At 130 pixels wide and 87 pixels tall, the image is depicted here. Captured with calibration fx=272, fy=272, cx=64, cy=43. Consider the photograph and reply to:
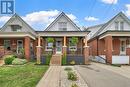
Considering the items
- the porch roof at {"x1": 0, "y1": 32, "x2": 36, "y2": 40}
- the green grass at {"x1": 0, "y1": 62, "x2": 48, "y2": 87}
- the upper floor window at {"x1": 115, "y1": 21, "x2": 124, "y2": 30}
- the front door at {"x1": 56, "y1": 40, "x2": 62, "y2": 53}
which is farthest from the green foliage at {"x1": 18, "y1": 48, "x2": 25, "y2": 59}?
the green grass at {"x1": 0, "y1": 62, "x2": 48, "y2": 87}

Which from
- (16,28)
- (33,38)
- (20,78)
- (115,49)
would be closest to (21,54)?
(33,38)

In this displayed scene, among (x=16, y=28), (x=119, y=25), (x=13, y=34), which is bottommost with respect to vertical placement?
(x=13, y=34)

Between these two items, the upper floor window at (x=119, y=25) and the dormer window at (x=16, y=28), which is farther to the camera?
the dormer window at (x=16, y=28)

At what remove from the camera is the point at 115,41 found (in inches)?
1563

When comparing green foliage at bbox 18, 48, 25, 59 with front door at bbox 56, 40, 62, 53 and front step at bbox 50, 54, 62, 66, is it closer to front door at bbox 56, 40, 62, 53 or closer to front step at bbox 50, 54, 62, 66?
front step at bbox 50, 54, 62, 66

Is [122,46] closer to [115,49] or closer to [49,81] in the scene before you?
[115,49]

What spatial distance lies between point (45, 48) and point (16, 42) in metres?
5.01

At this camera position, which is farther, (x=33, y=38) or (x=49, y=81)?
(x=33, y=38)

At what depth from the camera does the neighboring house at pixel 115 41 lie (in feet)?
113

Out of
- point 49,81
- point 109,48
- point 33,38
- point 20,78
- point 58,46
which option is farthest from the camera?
point 33,38

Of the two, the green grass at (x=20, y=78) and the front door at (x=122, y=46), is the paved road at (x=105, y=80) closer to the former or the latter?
the green grass at (x=20, y=78)

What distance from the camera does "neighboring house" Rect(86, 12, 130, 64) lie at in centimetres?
3459

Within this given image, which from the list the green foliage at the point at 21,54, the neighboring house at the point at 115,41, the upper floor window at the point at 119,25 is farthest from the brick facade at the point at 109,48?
the green foliage at the point at 21,54

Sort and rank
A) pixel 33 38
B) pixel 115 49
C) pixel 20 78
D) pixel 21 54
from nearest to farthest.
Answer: pixel 20 78, pixel 21 54, pixel 115 49, pixel 33 38
